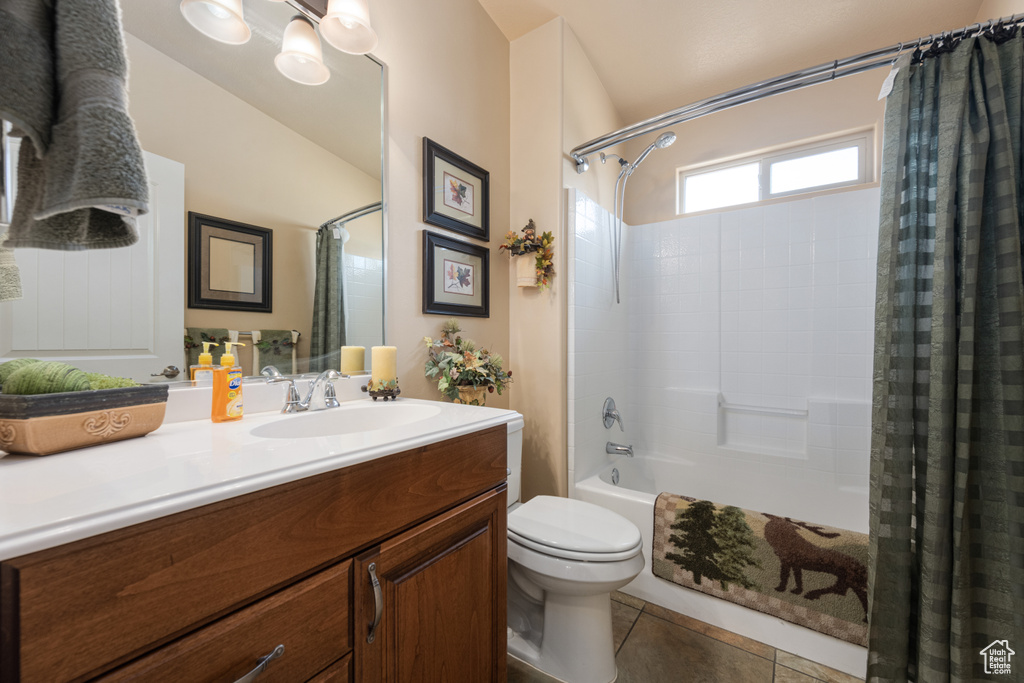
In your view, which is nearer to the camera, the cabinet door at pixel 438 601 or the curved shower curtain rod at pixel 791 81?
the cabinet door at pixel 438 601

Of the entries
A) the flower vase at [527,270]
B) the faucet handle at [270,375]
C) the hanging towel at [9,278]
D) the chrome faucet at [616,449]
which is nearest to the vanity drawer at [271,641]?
the faucet handle at [270,375]

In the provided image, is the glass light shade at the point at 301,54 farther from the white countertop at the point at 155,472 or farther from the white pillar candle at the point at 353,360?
the white countertop at the point at 155,472

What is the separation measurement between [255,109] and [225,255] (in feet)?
1.34

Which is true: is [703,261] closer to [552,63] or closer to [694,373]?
[694,373]

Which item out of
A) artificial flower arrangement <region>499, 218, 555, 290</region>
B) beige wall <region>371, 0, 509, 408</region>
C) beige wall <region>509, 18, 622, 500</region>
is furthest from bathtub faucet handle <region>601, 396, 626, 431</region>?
artificial flower arrangement <region>499, 218, 555, 290</region>

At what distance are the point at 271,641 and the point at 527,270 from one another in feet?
5.34

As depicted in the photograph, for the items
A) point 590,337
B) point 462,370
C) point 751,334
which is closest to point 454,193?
point 462,370

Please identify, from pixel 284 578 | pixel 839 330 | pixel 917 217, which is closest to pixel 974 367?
pixel 917 217

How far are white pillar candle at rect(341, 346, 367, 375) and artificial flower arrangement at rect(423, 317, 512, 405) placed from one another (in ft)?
0.88

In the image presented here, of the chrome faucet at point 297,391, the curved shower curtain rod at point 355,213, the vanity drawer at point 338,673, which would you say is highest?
the curved shower curtain rod at point 355,213

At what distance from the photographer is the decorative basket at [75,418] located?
613 millimetres

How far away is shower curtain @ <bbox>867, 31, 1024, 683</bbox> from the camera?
3.44 feet

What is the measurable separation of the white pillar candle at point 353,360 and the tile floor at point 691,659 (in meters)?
1.11

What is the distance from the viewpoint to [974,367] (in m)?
1.09
